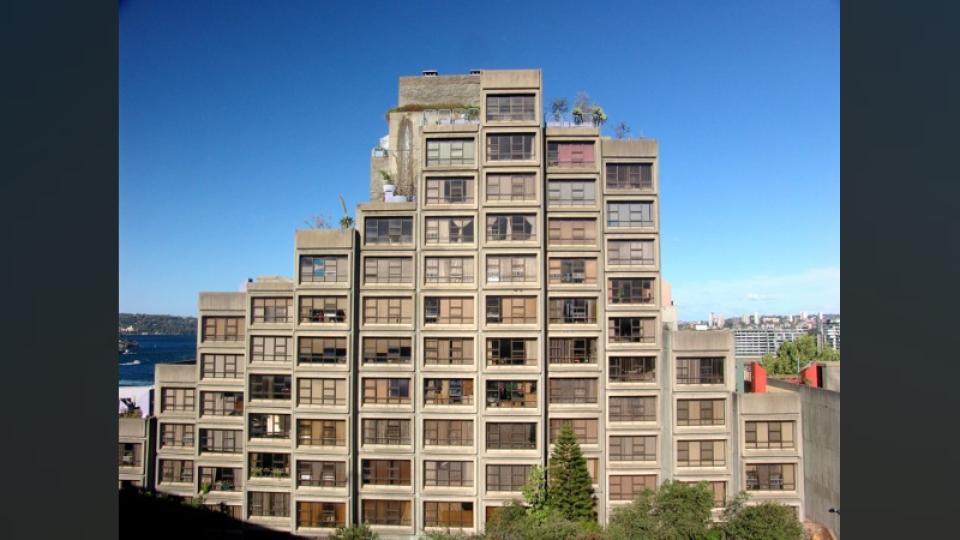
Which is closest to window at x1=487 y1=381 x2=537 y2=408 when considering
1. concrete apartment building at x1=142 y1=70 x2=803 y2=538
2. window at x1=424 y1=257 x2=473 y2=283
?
concrete apartment building at x1=142 y1=70 x2=803 y2=538

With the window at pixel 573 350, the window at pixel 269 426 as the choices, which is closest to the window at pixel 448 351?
the window at pixel 573 350

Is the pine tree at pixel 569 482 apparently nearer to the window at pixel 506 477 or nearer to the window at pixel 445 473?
the window at pixel 506 477

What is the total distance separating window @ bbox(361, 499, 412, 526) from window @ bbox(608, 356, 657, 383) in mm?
4484

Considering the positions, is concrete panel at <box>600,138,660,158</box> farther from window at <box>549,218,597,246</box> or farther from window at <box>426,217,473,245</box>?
window at <box>426,217,473,245</box>

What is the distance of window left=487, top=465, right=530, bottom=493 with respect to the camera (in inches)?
378

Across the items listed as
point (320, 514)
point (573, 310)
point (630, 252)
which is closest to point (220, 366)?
point (320, 514)

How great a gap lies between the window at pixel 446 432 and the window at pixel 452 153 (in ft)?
15.9

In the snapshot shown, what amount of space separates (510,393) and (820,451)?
17.6 ft

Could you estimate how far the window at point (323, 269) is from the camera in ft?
33.2

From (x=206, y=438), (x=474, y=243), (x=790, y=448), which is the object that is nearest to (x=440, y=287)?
(x=474, y=243)

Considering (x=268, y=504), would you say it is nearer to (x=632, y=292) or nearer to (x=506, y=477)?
(x=506, y=477)
